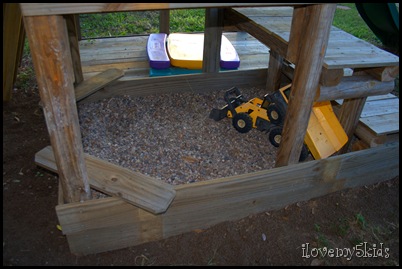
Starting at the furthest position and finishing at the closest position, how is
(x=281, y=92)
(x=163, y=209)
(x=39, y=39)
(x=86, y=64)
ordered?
(x=86, y=64)
(x=281, y=92)
(x=163, y=209)
(x=39, y=39)

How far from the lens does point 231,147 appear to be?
9.98 ft

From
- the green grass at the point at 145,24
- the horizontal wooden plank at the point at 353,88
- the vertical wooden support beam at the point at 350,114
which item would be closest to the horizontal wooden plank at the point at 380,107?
the vertical wooden support beam at the point at 350,114

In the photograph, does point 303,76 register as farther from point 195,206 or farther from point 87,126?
point 87,126

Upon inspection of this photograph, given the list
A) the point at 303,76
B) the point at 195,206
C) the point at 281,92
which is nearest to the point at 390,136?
the point at 281,92

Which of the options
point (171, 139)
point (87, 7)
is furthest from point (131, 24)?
point (87, 7)

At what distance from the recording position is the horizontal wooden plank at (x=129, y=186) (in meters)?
2.11

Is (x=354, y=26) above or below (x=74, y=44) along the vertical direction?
below

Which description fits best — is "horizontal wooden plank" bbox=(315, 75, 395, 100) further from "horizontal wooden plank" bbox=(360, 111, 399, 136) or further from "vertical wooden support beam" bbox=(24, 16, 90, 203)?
"vertical wooden support beam" bbox=(24, 16, 90, 203)

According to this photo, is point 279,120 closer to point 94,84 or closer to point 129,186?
point 129,186

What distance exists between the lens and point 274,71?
12.2 feet

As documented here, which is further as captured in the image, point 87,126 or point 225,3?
point 87,126

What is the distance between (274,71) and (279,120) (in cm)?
90

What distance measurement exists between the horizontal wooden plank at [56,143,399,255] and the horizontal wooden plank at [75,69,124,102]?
1.51 meters

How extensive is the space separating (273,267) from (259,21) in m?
1.72
